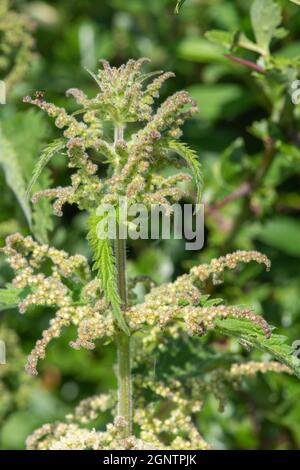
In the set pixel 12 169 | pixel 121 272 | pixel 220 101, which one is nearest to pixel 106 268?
pixel 121 272

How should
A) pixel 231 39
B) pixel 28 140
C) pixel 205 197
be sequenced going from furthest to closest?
pixel 205 197 < pixel 28 140 < pixel 231 39

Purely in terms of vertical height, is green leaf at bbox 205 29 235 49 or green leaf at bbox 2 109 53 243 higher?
green leaf at bbox 205 29 235 49

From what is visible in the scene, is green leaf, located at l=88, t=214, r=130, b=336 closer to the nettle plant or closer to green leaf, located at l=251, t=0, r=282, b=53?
the nettle plant

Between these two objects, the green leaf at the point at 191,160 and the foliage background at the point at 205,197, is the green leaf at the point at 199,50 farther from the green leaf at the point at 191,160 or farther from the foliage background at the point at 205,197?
the green leaf at the point at 191,160

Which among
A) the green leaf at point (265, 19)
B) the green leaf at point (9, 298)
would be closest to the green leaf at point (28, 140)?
the green leaf at point (9, 298)

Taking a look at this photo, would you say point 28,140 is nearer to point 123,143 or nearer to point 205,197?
point 205,197

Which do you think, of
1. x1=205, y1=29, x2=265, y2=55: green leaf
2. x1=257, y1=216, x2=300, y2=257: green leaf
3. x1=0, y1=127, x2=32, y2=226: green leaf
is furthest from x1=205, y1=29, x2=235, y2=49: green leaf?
x1=257, y1=216, x2=300, y2=257: green leaf
